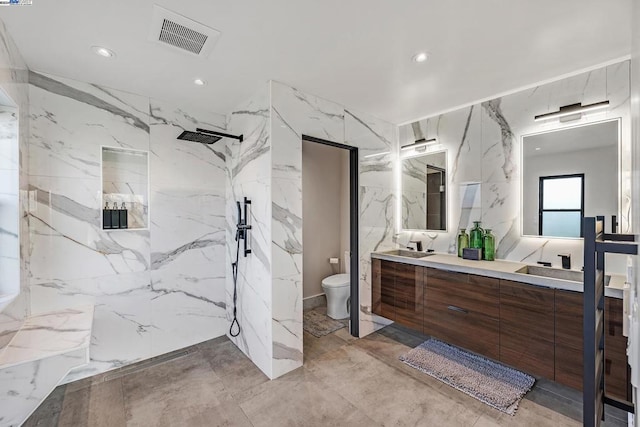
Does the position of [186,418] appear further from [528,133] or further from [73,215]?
[528,133]

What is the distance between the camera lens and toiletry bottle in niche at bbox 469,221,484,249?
2746 millimetres

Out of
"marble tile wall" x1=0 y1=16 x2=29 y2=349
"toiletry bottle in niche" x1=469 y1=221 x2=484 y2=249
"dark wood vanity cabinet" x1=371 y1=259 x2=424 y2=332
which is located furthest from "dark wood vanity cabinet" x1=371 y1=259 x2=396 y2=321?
"marble tile wall" x1=0 y1=16 x2=29 y2=349

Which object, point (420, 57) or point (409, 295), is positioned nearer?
point (420, 57)

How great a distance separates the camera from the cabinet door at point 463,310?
2240 mm

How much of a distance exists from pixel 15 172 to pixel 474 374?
3.73 m

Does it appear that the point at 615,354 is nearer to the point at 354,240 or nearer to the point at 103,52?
the point at 354,240

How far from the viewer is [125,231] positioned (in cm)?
255

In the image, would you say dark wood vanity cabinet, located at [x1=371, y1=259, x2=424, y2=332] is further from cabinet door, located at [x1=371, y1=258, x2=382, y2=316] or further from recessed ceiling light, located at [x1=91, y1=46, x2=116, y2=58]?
recessed ceiling light, located at [x1=91, y1=46, x2=116, y2=58]

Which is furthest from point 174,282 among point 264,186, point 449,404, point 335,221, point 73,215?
point 449,404

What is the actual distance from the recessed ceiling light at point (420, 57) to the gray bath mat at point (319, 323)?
2807 mm

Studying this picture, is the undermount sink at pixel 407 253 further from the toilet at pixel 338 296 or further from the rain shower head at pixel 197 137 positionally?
the rain shower head at pixel 197 137

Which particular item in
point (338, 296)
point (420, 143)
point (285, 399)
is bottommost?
point (285, 399)

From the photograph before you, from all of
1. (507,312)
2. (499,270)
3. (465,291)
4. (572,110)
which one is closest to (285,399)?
(465,291)

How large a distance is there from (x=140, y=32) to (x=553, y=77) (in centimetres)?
306
